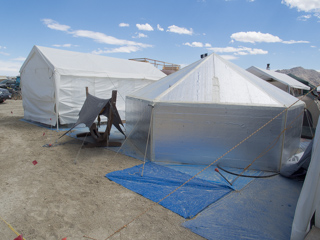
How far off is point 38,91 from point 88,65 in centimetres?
226

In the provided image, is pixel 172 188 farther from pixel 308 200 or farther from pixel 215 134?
pixel 308 200

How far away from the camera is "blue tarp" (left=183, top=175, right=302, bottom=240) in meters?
2.82

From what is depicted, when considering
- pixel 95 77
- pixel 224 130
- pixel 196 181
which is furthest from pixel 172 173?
pixel 95 77

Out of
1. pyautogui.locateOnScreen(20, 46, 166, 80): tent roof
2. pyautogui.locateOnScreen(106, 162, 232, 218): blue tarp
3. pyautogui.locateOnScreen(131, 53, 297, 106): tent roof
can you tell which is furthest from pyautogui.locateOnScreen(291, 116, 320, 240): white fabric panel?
pyautogui.locateOnScreen(20, 46, 166, 80): tent roof

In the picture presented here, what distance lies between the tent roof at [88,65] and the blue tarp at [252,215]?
23.6 ft

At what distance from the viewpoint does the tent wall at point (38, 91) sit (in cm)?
836

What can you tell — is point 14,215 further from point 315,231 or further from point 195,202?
point 315,231

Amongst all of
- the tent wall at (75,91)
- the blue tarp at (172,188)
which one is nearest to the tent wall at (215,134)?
the blue tarp at (172,188)

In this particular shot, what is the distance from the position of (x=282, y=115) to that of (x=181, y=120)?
6.89 feet

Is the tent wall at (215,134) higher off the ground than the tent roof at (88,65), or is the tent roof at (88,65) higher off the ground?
the tent roof at (88,65)

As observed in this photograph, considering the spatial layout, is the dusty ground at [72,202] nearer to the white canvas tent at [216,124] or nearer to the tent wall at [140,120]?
the tent wall at [140,120]

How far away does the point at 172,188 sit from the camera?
3.92 metres

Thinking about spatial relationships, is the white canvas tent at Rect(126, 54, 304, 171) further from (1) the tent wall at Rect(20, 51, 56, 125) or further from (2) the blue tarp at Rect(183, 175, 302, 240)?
(1) the tent wall at Rect(20, 51, 56, 125)

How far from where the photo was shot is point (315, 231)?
2410mm
